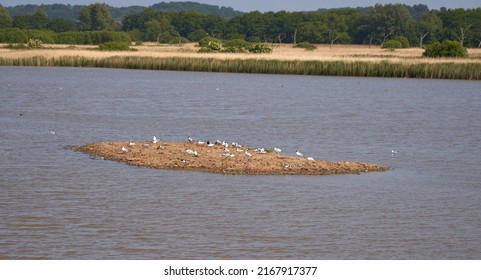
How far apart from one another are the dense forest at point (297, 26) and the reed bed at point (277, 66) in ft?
153

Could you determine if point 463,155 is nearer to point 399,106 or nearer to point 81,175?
point 81,175

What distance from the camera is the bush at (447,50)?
59.4 metres

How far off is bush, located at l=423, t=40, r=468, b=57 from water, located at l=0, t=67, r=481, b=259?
106ft

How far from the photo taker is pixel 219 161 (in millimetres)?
15617

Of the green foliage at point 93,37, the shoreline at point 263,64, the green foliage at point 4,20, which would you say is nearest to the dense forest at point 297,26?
the green foliage at point 4,20

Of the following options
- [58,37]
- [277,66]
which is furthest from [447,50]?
[58,37]

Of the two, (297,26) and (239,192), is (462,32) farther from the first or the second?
(239,192)

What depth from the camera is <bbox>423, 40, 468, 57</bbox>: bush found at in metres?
59.4

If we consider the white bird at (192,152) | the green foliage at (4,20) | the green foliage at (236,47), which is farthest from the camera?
the green foliage at (4,20)

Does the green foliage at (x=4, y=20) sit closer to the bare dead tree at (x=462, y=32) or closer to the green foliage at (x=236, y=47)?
the green foliage at (x=236, y=47)

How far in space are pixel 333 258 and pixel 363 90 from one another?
30625 millimetres

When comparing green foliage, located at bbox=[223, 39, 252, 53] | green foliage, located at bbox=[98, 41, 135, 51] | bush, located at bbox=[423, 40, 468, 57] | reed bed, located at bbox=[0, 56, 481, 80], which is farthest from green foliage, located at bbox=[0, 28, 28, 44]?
bush, located at bbox=[423, 40, 468, 57]

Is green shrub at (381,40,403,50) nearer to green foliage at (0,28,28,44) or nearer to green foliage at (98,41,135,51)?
green foliage at (98,41,135,51)

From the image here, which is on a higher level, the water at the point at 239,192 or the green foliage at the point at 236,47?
the water at the point at 239,192
